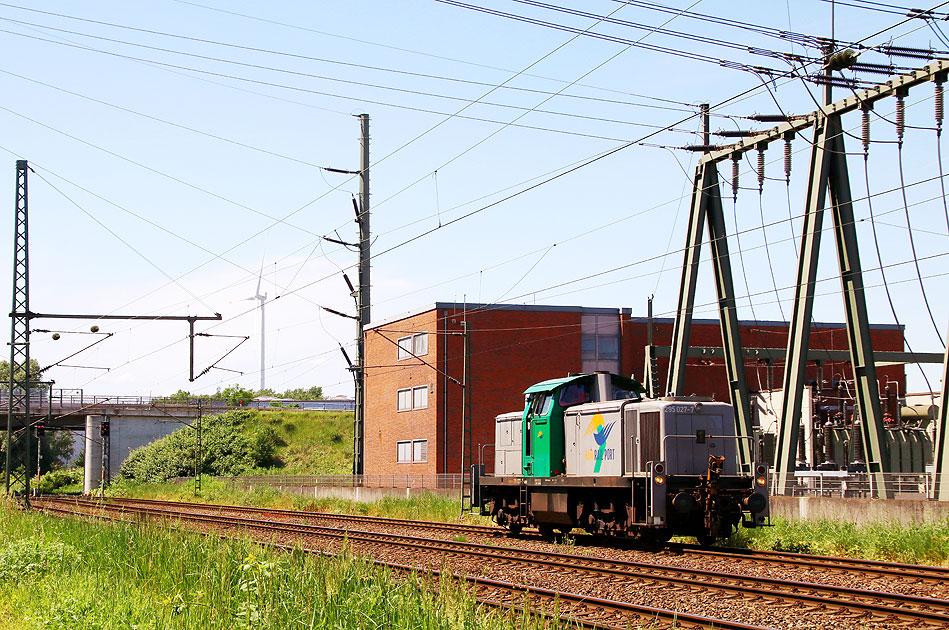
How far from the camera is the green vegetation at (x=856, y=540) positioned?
56.4 ft

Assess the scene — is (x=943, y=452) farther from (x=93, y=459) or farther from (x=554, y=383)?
(x=93, y=459)

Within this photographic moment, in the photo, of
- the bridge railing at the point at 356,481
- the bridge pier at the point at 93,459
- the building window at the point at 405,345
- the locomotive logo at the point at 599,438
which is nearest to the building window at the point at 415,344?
the building window at the point at 405,345

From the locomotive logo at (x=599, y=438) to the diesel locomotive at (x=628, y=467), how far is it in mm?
22

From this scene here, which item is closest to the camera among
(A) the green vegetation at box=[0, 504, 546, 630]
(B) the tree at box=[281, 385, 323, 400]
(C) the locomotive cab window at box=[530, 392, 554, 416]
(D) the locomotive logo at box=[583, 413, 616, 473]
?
(A) the green vegetation at box=[0, 504, 546, 630]

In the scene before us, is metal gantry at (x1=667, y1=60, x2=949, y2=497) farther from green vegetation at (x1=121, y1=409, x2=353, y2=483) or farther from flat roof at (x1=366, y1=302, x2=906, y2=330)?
green vegetation at (x1=121, y1=409, x2=353, y2=483)

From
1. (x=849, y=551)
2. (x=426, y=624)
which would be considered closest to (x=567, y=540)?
(x=849, y=551)

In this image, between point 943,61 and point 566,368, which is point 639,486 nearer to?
point 943,61

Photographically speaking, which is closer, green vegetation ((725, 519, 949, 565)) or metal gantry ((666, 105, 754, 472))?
green vegetation ((725, 519, 949, 565))

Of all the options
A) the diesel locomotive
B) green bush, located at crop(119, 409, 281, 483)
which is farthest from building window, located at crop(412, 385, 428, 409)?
the diesel locomotive

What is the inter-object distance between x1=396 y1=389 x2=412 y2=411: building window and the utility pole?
8490mm

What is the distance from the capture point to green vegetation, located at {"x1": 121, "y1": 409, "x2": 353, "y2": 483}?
68.6 m

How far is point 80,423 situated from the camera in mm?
83938

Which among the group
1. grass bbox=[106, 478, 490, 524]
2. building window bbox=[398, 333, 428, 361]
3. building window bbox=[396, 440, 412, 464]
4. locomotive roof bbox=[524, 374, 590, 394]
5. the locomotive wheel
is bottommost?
grass bbox=[106, 478, 490, 524]

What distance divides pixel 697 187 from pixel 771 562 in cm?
1395
